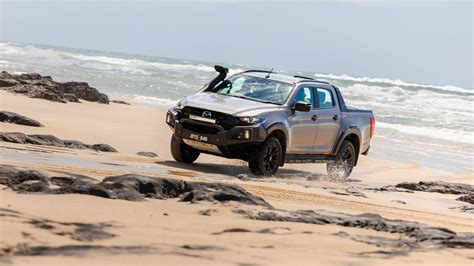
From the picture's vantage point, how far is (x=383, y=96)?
58219mm

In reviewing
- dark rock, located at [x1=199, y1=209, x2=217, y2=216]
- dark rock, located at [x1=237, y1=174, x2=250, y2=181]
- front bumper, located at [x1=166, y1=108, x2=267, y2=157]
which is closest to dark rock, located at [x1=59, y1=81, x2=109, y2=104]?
front bumper, located at [x1=166, y1=108, x2=267, y2=157]

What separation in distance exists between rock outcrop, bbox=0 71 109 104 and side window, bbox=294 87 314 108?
1008cm

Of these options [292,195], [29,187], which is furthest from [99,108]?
[29,187]

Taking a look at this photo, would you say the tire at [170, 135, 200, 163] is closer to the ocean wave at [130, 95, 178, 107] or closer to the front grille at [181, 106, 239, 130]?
the front grille at [181, 106, 239, 130]

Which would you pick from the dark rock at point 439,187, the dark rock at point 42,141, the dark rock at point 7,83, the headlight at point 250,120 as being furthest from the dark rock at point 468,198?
the dark rock at point 7,83

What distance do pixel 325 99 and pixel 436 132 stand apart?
60.1 feet

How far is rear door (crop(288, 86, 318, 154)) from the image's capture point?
44.5 ft

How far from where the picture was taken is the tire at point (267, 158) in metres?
12.7

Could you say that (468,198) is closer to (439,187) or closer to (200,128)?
(439,187)

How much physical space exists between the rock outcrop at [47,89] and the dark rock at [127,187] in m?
15.0

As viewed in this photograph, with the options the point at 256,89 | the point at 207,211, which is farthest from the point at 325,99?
the point at 207,211

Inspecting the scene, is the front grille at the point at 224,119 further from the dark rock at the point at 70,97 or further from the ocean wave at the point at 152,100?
the ocean wave at the point at 152,100

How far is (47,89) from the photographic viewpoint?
77.8 ft

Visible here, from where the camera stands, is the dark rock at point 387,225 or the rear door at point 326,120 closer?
the dark rock at point 387,225
